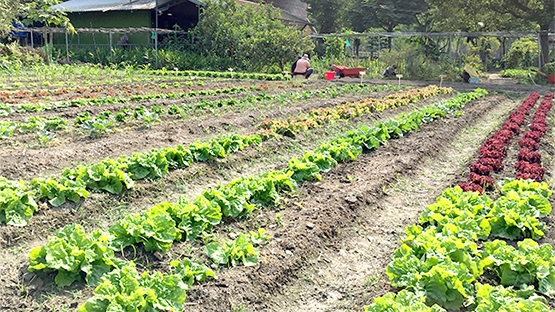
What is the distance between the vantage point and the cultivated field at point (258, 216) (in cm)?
406

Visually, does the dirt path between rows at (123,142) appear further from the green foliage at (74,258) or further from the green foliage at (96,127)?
the green foliage at (74,258)

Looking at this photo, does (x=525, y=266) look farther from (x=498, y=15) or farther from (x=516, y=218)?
(x=498, y=15)

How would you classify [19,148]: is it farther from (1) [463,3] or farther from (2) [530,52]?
(2) [530,52]

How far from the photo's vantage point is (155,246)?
4.65m

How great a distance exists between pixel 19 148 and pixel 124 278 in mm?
5668

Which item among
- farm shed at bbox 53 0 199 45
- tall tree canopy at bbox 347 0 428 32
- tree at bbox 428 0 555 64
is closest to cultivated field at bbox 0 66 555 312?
tree at bbox 428 0 555 64

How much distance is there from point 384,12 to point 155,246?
4449 centimetres

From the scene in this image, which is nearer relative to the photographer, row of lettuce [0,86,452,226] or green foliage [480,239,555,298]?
green foliage [480,239,555,298]

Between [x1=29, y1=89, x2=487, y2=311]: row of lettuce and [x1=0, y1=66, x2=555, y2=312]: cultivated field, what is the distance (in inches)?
0.5

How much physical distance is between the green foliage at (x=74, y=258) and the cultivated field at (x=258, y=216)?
0.01m

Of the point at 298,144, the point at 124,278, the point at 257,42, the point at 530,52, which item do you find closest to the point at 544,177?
the point at 298,144

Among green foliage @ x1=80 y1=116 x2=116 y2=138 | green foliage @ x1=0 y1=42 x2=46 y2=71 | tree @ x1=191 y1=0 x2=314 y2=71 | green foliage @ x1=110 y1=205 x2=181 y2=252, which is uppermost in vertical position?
tree @ x1=191 y1=0 x2=314 y2=71

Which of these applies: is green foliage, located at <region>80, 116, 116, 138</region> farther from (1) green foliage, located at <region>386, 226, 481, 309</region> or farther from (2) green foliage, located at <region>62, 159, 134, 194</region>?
(1) green foliage, located at <region>386, 226, 481, 309</region>

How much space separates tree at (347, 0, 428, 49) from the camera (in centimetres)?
4481
